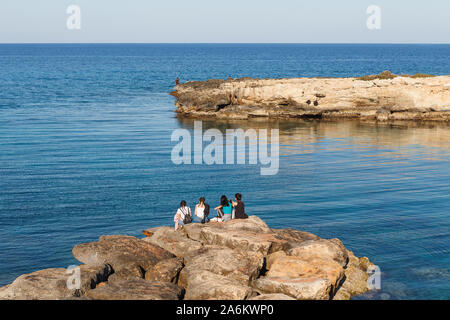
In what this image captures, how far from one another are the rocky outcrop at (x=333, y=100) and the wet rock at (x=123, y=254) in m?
50.4

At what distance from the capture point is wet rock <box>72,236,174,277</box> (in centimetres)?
2023

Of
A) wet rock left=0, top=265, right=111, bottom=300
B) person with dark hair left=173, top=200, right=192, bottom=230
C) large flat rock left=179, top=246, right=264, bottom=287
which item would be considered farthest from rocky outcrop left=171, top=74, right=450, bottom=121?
wet rock left=0, top=265, right=111, bottom=300

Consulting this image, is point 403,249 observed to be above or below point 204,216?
below

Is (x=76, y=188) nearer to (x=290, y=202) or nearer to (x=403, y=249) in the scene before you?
(x=290, y=202)

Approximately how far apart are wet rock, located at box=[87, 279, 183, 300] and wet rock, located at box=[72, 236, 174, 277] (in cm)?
203

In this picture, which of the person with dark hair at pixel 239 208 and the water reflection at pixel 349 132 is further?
the water reflection at pixel 349 132

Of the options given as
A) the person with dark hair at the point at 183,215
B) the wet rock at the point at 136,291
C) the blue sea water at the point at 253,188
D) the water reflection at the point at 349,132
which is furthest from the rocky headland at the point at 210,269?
the water reflection at the point at 349,132

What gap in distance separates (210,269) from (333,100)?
5488cm

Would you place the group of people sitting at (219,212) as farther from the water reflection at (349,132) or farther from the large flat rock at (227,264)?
the water reflection at (349,132)

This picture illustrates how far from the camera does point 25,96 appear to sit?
91875 millimetres

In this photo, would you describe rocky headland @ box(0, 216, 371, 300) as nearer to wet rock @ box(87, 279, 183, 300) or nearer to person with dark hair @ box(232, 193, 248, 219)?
wet rock @ box(87, 279, 183, 300)

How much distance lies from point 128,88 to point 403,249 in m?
91.7

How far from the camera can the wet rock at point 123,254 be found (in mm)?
20234
